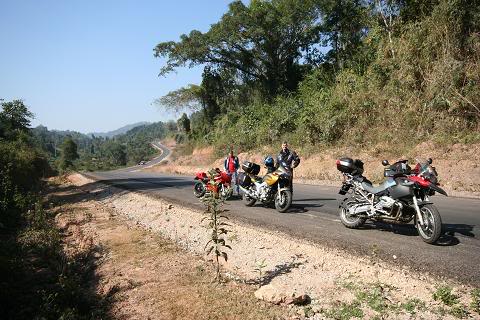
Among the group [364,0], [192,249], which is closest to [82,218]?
[192,249]

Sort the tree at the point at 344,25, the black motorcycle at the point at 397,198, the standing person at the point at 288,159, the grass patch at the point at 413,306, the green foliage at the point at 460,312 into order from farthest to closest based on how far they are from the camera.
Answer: the tree at the point at 344,25 < the standing person at the point at 288,159 < the black motorcycle at the point at 397,198 < the grass patch at the point at 413,306 < the green foliage at the point at 460,312

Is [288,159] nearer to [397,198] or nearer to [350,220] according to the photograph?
[350,220]

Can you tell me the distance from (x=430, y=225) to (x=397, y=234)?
2.93 feet

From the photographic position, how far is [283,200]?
10.8m

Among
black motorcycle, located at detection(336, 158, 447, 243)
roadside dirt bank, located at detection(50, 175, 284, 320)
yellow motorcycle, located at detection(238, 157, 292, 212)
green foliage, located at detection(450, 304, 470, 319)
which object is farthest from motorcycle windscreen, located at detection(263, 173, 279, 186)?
green foliage, located at detection(450, 304, 470, 319)

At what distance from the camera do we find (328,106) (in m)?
23.4

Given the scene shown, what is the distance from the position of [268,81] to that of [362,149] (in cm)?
1655

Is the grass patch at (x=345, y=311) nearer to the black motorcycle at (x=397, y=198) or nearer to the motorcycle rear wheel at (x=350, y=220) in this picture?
the black motorcycle at (x=397, y=198)

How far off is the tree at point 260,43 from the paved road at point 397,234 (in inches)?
836

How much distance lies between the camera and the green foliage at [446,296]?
15.4 feet

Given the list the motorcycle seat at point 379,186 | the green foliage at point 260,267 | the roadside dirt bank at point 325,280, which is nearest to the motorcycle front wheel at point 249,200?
the roadside dirt bank at point 325,280

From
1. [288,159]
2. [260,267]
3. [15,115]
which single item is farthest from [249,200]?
[15,115]

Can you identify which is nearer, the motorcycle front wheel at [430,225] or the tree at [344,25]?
the motorcycle front wheel at [430,225]

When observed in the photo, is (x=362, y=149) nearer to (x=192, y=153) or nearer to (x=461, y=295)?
(x=461, y=295)
